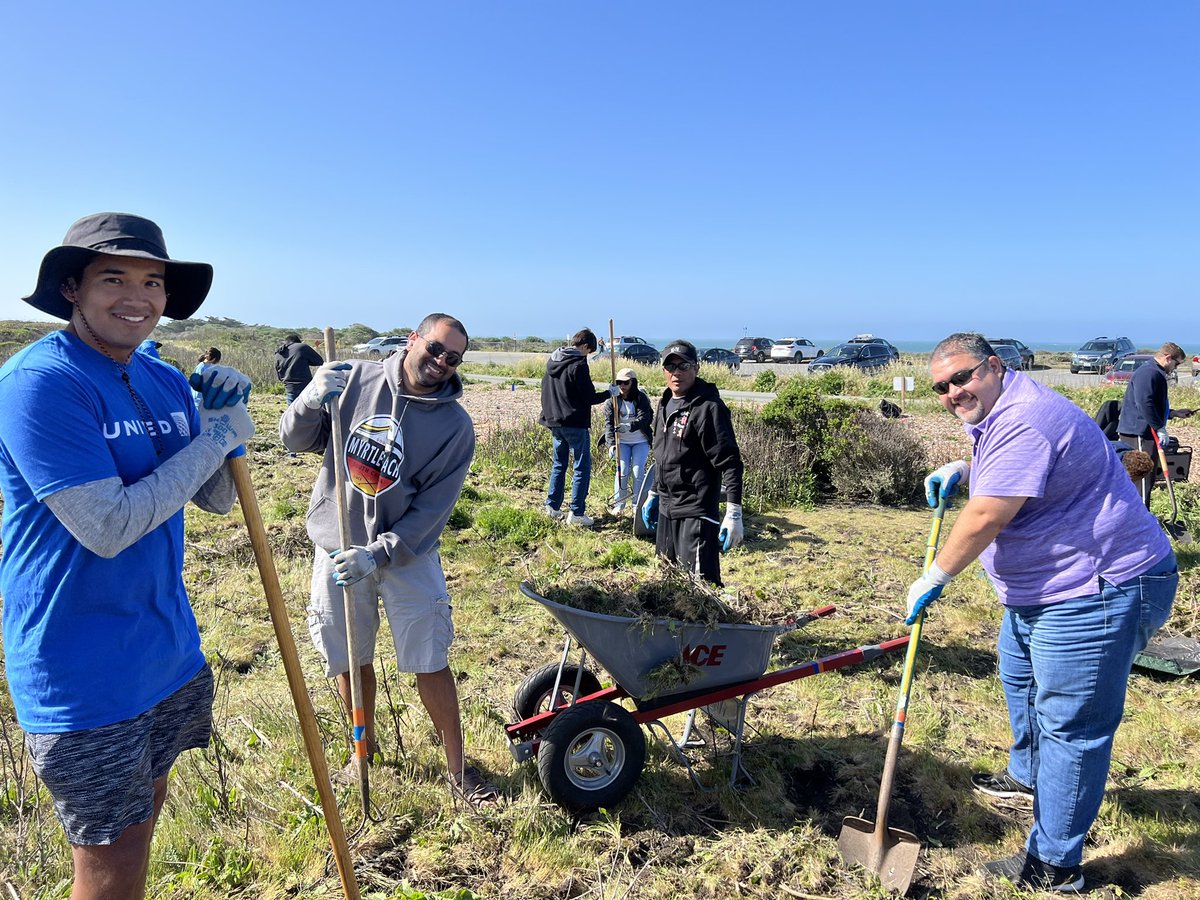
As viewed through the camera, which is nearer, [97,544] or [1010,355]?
[97,544]

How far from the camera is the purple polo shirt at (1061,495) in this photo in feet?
8.11

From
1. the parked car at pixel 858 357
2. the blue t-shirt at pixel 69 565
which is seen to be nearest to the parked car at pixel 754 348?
the parked car at pixel 858 357

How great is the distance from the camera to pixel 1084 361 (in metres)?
30.2

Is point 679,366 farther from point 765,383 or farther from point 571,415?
point 765,383

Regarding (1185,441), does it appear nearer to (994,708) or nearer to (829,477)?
(829,477)

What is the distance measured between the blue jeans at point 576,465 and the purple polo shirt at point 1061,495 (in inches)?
202

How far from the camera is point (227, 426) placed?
2.04 meters

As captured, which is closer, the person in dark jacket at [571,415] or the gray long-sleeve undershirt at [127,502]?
the gray long-sleeve undershirt at [127,502]

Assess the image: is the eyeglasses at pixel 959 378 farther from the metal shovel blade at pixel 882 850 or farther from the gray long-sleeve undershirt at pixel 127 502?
the gray long-sleeve undershirt at pixel 127 502

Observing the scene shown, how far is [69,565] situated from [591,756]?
2064 mm

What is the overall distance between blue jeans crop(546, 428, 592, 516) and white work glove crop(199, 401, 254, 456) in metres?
5.42

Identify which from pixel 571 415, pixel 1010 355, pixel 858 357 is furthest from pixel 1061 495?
pixel 858 357

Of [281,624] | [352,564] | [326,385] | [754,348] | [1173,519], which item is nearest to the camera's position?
[281,624]

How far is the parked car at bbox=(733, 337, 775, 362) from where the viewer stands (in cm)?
3738
